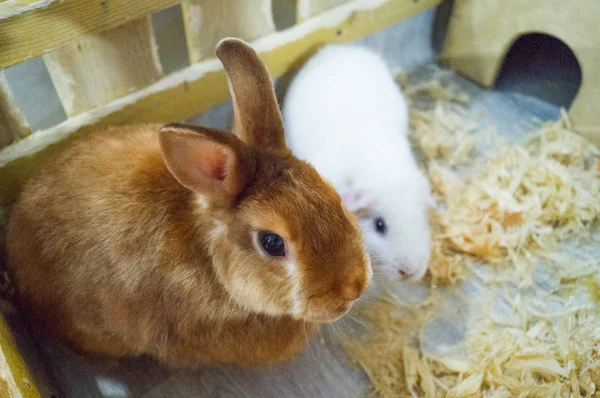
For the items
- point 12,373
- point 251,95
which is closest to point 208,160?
point 251,95

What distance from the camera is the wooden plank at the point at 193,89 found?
187 centimetres

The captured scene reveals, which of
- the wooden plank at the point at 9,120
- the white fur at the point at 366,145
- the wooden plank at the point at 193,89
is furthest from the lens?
the white fur at the point at 366,145

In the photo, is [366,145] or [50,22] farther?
[366,145]

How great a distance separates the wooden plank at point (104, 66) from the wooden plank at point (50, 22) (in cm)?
10

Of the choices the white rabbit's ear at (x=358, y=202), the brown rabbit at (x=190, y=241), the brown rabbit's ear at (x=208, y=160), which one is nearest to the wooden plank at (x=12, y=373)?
the brown rabbit at (x=190, y=241)

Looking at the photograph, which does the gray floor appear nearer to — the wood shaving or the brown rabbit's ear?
the wood shaving

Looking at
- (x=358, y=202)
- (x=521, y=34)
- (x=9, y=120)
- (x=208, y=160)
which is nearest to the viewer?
(x=208, y=160)

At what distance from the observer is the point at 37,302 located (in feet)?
5.23

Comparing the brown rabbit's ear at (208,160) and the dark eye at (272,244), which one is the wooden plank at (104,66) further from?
the dark eye at (272,244)

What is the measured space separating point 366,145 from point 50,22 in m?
1.33

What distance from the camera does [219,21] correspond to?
2113mm

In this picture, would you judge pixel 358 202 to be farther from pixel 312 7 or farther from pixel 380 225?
pixel 312 7

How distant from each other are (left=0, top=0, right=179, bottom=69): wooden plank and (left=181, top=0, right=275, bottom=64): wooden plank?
30cm

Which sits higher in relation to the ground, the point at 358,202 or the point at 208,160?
the point at 208,160
